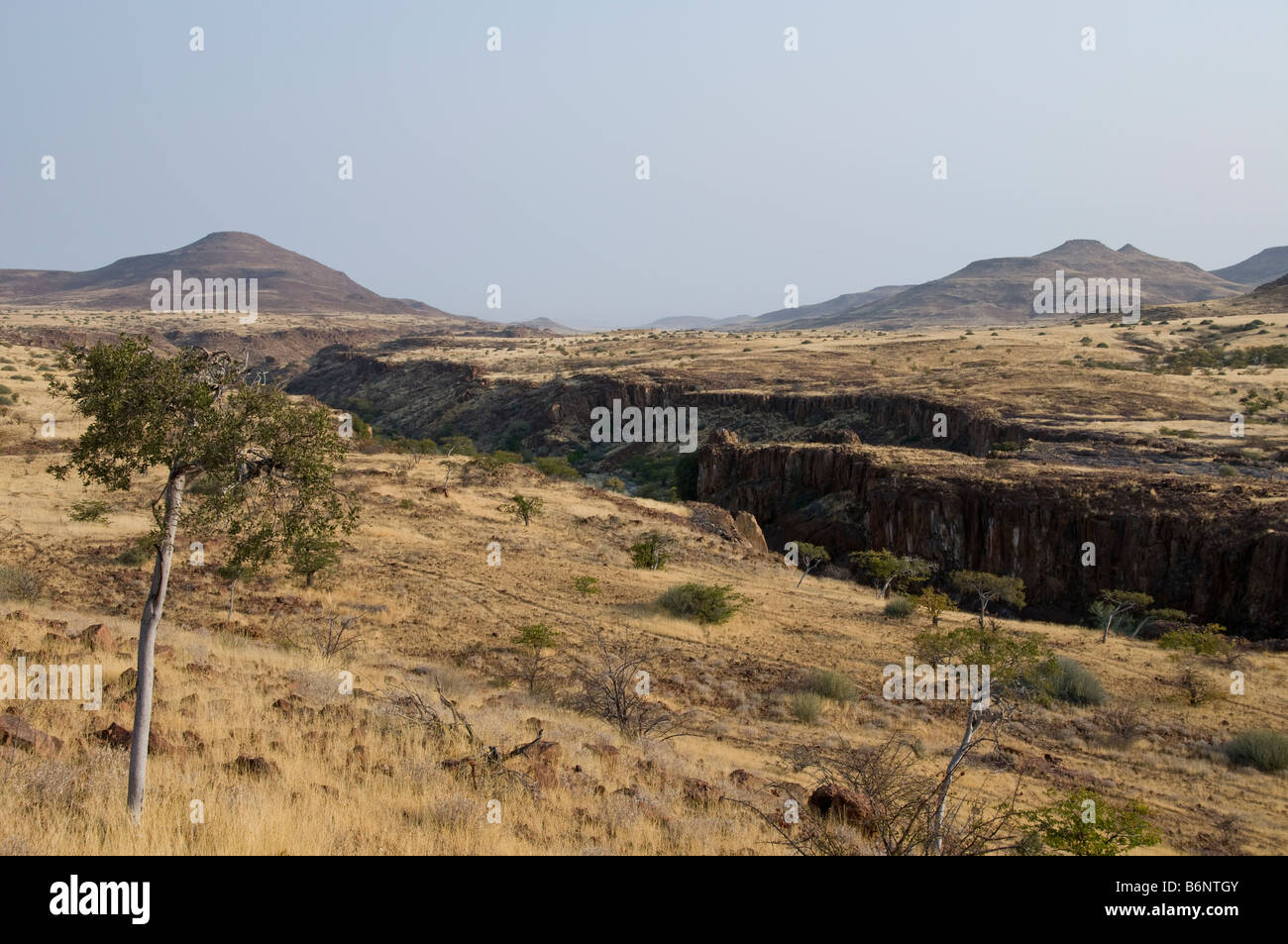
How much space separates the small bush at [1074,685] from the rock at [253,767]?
1240 cm

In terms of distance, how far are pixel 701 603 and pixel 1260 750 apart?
976cm

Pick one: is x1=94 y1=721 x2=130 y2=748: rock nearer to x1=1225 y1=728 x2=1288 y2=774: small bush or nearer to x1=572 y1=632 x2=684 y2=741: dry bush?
x1=572 y1=632 x2=684 y2=741: dry bush

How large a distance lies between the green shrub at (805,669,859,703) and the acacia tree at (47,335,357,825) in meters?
Answer: 9.71

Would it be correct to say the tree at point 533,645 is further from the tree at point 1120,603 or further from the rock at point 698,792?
the tree at point 1120,603

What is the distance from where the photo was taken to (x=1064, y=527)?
963 inches

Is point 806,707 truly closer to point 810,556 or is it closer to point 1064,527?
point 810,556

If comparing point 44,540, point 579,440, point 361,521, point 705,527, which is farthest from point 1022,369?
point 44,540

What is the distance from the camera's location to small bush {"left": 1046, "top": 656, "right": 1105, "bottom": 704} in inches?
532

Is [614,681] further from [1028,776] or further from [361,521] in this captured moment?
[361,521]

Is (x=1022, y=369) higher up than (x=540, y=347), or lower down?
lower down

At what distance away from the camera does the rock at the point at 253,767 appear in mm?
6466

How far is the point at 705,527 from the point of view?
26.8 meters

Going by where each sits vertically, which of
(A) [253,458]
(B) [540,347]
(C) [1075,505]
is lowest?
(C) [1075,505]
